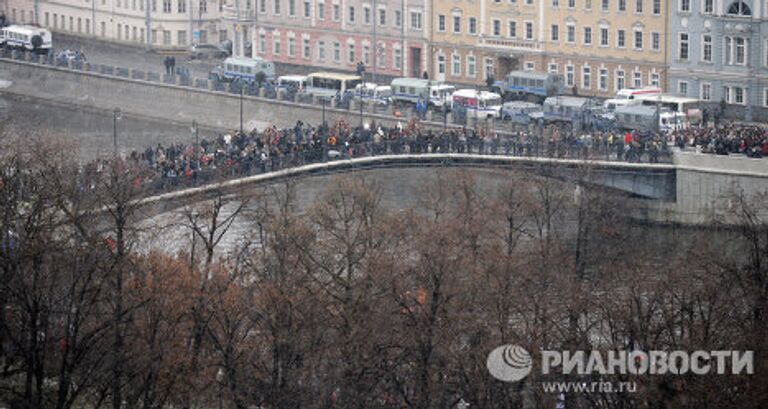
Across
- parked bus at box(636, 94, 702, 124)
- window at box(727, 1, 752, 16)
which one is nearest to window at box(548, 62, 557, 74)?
parked bus at box(636, 94, 702, 124)

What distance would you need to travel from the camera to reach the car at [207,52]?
115250 millimetres

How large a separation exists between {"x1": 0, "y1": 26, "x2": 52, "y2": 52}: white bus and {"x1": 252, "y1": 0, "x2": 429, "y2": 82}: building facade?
9.36 m

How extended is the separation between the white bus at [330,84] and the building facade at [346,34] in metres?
4.27

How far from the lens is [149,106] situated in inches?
4254

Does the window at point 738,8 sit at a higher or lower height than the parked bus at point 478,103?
higher

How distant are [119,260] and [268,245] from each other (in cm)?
524

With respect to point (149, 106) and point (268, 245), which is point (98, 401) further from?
point (149, 106)

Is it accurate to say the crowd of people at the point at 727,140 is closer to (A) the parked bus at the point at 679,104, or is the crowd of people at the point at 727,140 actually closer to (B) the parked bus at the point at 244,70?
(A) the parked bus at the point at 679,104

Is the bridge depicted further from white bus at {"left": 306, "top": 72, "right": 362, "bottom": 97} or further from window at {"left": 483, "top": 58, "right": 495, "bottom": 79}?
window at {"left": 483, "top": 58, "right": 495, "bottom": 79}

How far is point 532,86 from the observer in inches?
3895

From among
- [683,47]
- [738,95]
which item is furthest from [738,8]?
[683,47]

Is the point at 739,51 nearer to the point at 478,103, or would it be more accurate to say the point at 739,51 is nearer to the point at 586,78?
the point at 586,78

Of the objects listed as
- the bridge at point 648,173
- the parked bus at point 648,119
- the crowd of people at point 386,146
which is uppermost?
the parked bus at point 648,119

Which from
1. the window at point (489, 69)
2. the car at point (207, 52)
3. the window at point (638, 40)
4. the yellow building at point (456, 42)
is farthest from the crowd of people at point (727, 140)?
the car at point (207, 52)
